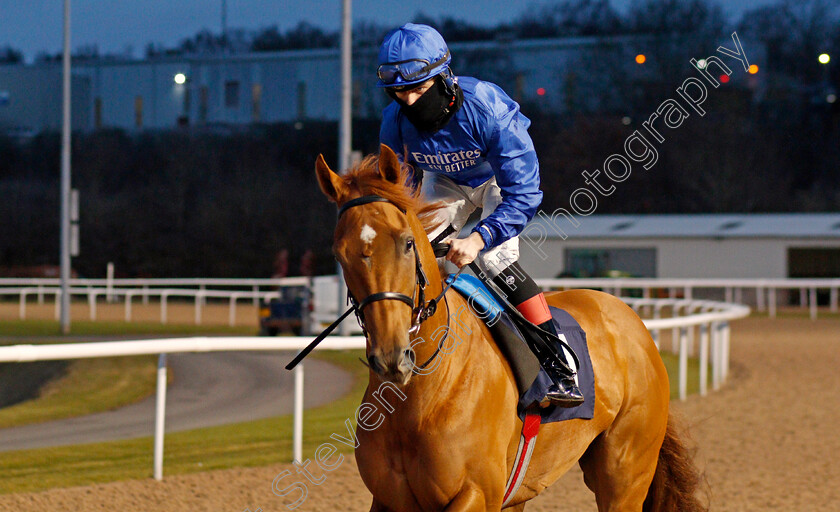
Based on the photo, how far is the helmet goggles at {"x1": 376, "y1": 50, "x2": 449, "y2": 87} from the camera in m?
2.81

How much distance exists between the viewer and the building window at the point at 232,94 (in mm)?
39000

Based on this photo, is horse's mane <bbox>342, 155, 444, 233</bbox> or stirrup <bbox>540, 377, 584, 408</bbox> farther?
stirrup <bbox>540, 377, 584, 408</bbox>

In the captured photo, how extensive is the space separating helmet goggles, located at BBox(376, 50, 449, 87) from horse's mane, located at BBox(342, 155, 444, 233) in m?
0.25

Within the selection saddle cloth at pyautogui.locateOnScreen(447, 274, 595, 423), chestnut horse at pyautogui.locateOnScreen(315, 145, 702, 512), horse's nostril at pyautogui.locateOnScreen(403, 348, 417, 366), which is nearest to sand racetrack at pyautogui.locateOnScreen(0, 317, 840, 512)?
saddle cloth at pyautogui.locateOnScreen(447, 274, 595, 423)

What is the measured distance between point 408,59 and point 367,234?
0.66 m

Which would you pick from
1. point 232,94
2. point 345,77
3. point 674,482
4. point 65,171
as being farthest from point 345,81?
point 232,94

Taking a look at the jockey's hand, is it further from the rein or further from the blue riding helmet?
the blue riding helmet

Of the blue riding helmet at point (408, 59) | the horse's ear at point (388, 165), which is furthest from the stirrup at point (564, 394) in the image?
the blue riding helmet at point (408, 59)

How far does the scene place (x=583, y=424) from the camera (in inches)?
132

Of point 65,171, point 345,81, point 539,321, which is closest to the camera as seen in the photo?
point 539,321

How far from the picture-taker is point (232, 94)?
3997 cm

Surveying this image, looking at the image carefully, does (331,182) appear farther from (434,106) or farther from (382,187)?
(434,106)

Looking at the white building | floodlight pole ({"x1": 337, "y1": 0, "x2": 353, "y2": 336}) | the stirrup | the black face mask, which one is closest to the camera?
the black face mask

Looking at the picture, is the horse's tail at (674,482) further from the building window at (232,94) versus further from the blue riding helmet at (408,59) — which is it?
the building window at (232,94)
